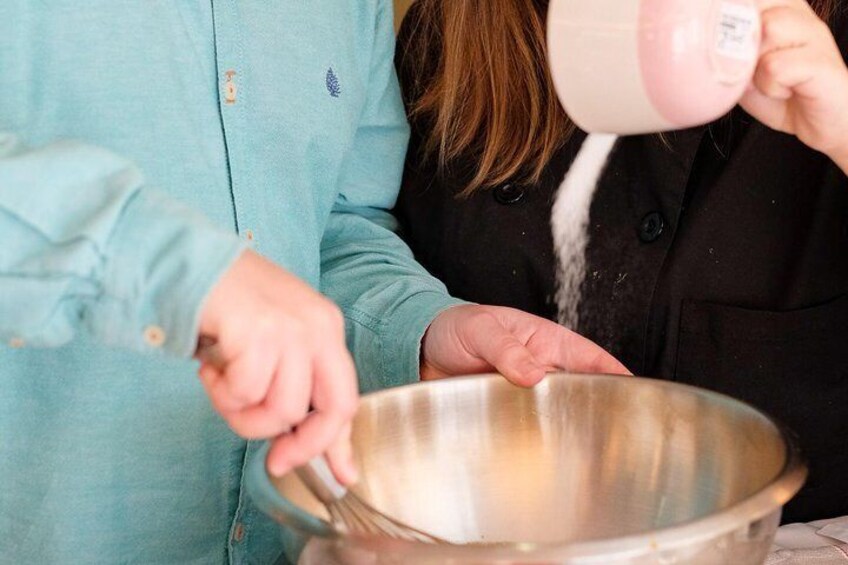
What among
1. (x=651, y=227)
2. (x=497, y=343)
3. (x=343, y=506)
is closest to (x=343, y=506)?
(x=343, y=506)

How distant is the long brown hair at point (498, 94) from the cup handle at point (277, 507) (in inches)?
20.9

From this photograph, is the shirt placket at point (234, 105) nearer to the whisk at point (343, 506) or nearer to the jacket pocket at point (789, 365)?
the whisk at point (343, 506)

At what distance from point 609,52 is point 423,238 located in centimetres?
50

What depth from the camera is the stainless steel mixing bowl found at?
0.68 meters

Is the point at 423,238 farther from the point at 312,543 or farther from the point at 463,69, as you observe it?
the point at 312,543

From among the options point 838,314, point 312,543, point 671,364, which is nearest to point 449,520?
point 312,543

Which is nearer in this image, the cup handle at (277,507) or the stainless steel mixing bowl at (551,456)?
the cup handle at (277,507)

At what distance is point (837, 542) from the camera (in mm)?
805

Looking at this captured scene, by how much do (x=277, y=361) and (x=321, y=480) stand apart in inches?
4.7

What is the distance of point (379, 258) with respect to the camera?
3.34ft

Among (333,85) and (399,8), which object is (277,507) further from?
(399,8)

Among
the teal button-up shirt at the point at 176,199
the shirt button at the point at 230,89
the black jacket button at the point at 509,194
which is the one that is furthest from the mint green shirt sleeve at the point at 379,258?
the shirt button at the point at 230,89

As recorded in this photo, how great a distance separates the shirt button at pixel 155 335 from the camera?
0.52 m

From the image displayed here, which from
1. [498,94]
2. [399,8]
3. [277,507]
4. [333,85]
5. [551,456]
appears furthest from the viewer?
[399,8]
